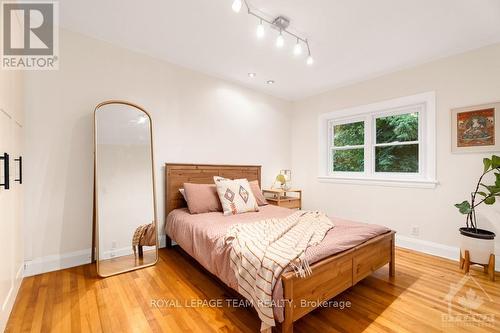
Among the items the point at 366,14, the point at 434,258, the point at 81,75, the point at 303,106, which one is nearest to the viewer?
the point at 366,14

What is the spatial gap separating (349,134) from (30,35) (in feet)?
14.0

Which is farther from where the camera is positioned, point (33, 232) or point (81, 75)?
point (81, 75)

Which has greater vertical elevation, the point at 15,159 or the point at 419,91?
the point at 419,91

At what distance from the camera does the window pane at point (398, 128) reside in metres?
3.19

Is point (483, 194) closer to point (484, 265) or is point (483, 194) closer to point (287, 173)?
point (484, 265)

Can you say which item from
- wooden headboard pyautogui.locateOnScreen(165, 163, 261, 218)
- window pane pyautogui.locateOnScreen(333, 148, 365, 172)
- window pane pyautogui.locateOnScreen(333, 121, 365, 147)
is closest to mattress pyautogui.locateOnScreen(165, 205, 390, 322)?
wooden headboard pyautogui.locateOnScreen(165, 163, 261, 218)

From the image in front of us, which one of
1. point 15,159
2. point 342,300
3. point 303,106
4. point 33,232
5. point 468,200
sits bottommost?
point 342,300

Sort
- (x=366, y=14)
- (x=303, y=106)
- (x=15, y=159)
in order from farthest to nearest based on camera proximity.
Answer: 1. (x=303, y=106)
2. (x=366, y=14)
3. (x=15, y=159)

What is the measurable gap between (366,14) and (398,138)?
1927 mm

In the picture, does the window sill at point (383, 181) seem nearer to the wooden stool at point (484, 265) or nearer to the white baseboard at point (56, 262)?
the wooden stool at point (484, 265)

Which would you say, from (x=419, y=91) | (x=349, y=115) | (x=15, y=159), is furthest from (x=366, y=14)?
(x=15, y=159)

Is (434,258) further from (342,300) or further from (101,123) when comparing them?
(101,123)

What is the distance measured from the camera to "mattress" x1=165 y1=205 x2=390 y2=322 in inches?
65.7

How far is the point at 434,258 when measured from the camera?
2.76 meters
